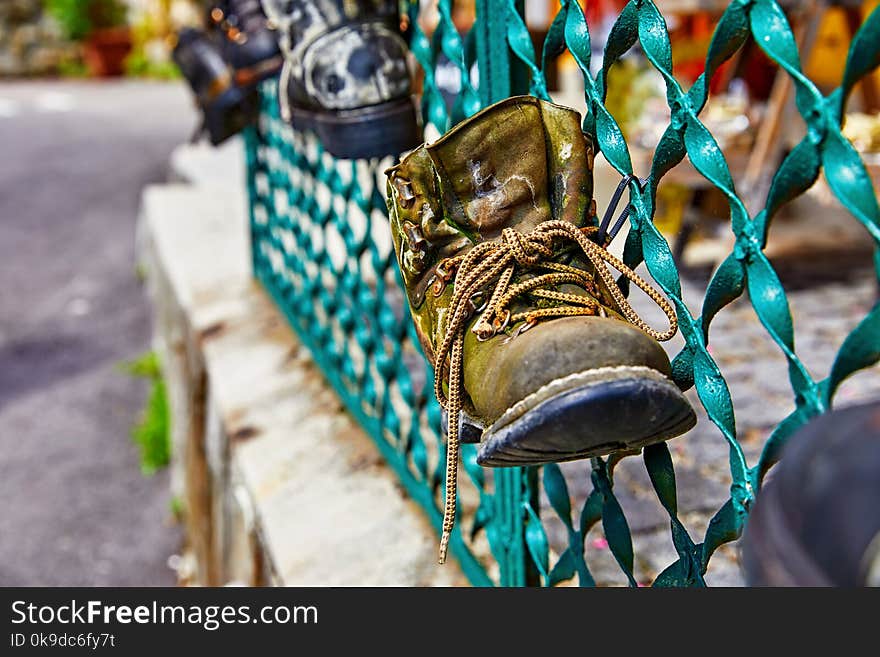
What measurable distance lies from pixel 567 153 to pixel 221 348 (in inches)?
80.2

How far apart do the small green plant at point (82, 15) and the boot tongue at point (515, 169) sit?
1470cm

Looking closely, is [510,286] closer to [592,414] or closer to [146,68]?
[592,414]

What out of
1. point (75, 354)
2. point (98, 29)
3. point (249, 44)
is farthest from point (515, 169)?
point (98, 29)

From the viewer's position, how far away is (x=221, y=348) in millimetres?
2963

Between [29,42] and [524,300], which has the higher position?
[524,300]

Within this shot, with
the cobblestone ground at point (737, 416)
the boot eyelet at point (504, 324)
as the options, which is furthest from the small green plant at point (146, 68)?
the boot eyelet at point (504, 324)

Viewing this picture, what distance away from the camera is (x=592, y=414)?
87cm

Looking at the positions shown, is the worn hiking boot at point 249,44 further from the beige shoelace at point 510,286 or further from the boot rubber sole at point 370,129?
the beige shoelace at point 510,286

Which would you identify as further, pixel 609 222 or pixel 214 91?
pixel 214 91

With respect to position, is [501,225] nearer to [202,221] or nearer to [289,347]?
[289,347]

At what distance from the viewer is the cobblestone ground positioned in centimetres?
182

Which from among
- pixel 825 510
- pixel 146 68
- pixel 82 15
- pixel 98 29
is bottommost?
pixel 146 68

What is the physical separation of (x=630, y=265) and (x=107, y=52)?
45.7ft
